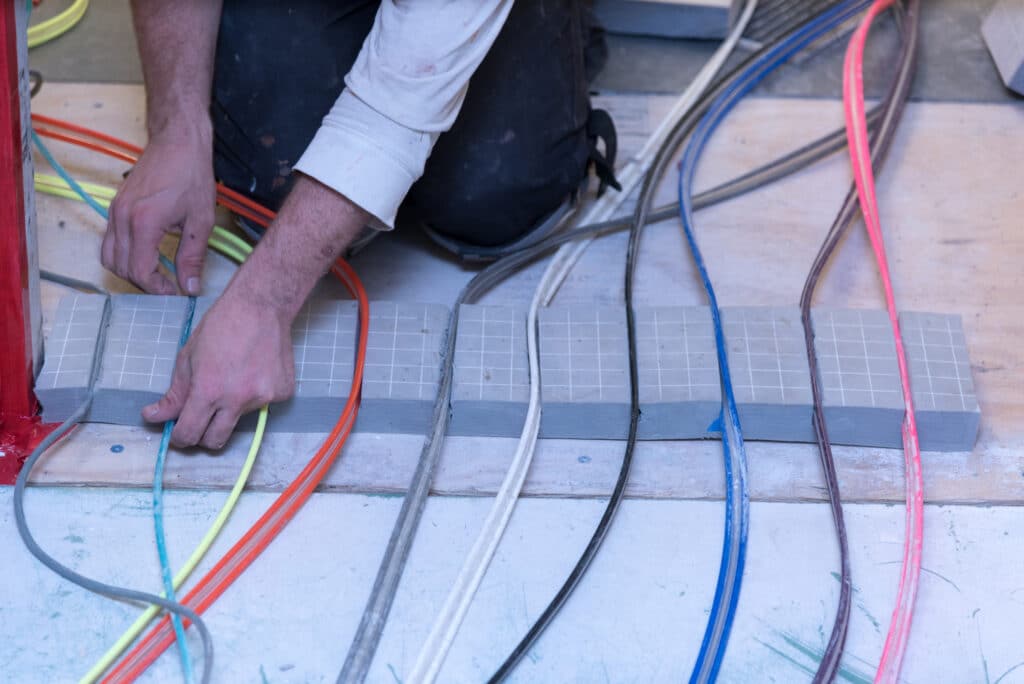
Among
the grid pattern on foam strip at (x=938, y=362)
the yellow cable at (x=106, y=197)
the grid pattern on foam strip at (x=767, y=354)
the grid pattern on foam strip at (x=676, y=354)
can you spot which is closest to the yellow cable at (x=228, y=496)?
the yellow cable at (x=106, y=197)

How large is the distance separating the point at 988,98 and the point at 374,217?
1.25 meters

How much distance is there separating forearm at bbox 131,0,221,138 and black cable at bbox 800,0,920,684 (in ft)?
2.91

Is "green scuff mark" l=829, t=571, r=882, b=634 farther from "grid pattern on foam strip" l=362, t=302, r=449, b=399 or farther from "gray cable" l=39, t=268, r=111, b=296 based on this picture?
"gray cable" l=39, t=268, r=111, b=296

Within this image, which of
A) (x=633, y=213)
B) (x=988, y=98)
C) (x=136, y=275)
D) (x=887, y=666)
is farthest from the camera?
(x=988, y=98)

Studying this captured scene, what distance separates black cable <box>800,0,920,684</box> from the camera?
1184mm

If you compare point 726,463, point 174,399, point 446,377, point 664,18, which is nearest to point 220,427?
point 174,399

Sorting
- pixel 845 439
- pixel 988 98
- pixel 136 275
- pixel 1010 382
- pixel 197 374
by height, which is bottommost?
pixel 136 275

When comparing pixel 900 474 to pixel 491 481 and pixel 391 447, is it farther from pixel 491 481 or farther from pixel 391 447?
pixel 391 447

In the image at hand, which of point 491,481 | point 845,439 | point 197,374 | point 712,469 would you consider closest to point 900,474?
point 845,439

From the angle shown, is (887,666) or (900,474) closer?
(887,666)

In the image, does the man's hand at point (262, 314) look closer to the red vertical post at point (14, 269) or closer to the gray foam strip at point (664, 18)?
the red vertical post at point (14, 269)

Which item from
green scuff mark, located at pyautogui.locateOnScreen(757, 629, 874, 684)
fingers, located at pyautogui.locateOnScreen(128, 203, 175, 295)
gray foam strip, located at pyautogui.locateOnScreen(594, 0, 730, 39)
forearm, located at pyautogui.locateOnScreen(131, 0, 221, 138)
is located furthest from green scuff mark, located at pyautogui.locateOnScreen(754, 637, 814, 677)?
gray foam strip, located at pyautogui.locateOnScreen(594, 0, 730, 39)

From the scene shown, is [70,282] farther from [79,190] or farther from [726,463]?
[726,463]

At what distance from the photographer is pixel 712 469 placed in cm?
137
